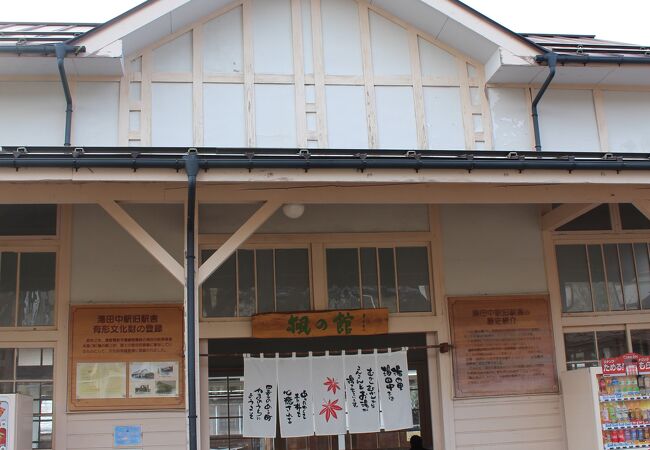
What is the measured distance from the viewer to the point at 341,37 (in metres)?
9.52

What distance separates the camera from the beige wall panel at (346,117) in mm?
9148

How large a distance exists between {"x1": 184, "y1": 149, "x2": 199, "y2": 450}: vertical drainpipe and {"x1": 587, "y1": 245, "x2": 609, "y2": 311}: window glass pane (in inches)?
217

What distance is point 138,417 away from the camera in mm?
8625

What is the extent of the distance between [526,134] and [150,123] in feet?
15.2

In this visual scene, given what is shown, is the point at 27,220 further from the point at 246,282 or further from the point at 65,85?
the point at 246,282

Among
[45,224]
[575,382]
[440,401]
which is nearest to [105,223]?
[45,224]

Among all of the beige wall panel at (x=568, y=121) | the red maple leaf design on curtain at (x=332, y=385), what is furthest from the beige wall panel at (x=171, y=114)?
the beige wall panel at (x=568, y=121)

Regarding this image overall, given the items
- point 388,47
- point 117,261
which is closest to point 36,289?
point 117,261

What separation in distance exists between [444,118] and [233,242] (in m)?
3.44

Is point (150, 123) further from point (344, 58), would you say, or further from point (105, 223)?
point (344, 58)

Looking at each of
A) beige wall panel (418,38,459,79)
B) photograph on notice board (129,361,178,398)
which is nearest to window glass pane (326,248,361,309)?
photograph on notice board (129,361,178,398)

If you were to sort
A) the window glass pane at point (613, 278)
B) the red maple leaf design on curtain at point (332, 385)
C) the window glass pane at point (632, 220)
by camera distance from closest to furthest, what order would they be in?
the red maple leaf design on curtain at point (332, 385) < the window glass pane at point (613, 278) < the window glass pane at point (632, 220)

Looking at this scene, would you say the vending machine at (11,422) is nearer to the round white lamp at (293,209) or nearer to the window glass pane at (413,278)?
the round white lamp at (293,209)

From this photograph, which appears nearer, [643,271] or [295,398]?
[295,398]
